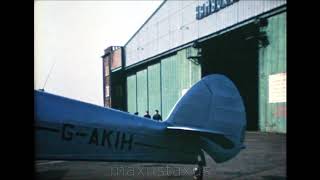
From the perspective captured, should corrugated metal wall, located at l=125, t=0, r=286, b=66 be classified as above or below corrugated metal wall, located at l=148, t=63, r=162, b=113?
above

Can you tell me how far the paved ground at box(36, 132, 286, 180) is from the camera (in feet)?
17.8

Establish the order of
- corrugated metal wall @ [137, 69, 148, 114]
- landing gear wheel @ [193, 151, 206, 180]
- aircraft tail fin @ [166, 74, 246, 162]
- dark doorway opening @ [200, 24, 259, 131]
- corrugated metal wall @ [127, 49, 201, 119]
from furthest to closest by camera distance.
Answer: dark doorway opening @ [200, 24, 259, 131], corrugated metal wall @ [137, 69, 148, 114], corrugated metal wall @ [127, 49, 201, 119], aircraft tail fin @ [166, 74, 246, 162], landing gear wheel @ [193, 151, 206, 180]

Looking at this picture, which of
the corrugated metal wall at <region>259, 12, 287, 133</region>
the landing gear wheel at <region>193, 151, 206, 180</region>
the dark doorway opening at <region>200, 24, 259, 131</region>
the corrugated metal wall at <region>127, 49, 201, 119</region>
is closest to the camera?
the landing gear wheel at <region>193, 151, 206, 180</region>

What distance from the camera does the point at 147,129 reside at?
5.51 meters

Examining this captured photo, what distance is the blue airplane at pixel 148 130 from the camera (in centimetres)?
509

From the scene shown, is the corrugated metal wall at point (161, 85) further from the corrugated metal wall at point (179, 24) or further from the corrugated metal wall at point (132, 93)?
the corrugated metal wall at point (179, 24)

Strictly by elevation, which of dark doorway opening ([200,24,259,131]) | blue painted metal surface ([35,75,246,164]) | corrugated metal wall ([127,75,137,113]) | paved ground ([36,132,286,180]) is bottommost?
paved ground ([36,132,286,180])

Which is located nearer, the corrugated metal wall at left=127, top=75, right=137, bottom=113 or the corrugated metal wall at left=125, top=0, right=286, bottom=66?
the corrugated metal wall at left=127, top=75, right=137, bottom=113

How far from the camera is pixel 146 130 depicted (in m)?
5.50

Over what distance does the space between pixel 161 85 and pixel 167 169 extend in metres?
2.65

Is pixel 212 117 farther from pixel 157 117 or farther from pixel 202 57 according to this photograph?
pixel 202 57

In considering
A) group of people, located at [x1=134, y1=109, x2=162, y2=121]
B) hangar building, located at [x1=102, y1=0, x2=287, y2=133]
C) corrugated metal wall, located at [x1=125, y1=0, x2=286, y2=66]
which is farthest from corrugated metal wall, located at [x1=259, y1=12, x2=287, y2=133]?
group of people, located at [x1=134, y1=109, x2=162, y2=121]

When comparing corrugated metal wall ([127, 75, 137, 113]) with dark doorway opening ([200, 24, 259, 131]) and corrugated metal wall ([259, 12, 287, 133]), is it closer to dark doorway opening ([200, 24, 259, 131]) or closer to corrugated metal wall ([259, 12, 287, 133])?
dark doorway opening ([200, 24, 259, 131])

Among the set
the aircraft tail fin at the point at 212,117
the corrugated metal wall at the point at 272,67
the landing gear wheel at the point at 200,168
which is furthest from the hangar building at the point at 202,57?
the landing gear wheel at the point at 200,168
